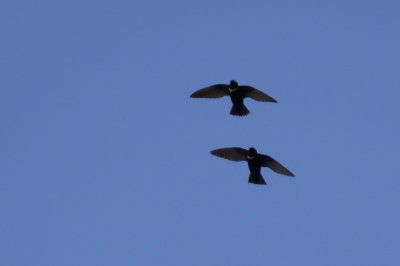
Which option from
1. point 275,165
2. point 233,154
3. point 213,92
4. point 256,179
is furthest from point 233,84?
point 256,179

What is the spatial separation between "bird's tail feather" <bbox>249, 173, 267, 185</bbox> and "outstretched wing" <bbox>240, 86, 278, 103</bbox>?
1.47 m

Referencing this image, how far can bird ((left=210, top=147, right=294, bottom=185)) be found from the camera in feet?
32.5

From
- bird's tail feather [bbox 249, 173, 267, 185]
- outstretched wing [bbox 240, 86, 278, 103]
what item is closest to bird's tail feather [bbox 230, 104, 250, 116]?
outstretched wing [bbox 240, 86, 278, 103]

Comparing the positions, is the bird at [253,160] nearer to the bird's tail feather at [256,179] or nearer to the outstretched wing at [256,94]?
the bird's tail feather at [256,179]

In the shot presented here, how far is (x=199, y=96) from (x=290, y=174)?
2.35 m

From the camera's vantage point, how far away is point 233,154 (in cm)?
993

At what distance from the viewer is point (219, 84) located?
33.3 ft

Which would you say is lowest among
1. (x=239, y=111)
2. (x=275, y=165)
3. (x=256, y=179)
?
(x=256, y=179)

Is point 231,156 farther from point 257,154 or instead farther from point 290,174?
point 290,174

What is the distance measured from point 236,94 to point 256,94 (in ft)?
1.29

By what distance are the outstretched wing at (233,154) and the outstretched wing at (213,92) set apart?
3.64 ft

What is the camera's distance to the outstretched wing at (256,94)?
1003cm

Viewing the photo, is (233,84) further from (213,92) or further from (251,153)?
(251,153)

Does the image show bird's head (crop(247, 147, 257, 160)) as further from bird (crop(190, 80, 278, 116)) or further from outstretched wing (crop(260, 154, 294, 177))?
bird (crop(190, 80, 278, 116))
